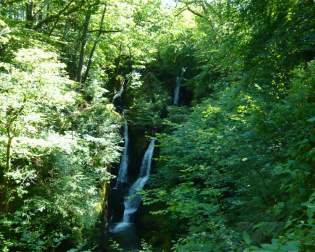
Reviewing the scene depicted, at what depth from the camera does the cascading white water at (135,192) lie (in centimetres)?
1471

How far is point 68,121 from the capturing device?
38.5ft

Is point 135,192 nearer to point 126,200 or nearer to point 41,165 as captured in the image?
point 126,200

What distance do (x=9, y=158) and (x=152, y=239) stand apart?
5.72 meters

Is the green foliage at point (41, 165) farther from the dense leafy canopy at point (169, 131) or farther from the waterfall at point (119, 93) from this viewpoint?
the waterfall at point (119, 93)

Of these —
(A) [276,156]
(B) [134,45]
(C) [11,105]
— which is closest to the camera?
(A) [276,156]

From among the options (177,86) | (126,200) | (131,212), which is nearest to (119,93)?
(177,86)

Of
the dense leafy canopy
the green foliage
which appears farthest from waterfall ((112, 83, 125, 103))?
the green foliage

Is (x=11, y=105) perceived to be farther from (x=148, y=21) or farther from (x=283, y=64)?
(x=148, y=21)

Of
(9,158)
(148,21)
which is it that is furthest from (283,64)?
(148,21)

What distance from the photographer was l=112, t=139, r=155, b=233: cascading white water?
14711 mm

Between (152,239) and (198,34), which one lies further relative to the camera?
(198,34)

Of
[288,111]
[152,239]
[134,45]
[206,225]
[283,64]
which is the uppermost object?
[134,45]

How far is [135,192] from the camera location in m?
15.0

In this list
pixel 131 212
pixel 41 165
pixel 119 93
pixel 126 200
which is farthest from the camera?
pixel 119 93
